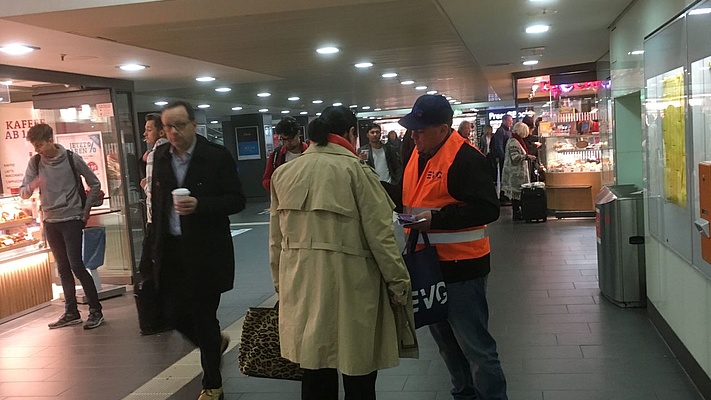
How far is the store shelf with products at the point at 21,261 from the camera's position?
628 cm

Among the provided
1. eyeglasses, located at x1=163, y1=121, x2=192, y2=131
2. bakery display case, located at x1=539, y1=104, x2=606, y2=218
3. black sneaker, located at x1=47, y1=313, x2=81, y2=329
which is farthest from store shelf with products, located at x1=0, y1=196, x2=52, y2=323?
bakery display case, located at x1=539, y1=104, x2=606, y2=218

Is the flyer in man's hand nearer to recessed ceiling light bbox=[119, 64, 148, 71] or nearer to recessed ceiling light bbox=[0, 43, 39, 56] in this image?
recessed ceiling light bbox=[0, 43, 39, 56]

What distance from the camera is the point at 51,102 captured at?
7.81 metres

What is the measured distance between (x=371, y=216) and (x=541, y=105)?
11.9 meters

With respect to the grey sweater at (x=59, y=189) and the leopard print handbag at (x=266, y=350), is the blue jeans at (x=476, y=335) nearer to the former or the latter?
the leopard print handbag at (x=266, y=350)

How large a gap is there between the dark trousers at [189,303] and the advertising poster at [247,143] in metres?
17.2

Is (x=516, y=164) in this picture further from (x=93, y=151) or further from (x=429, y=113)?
(x=429, y=113)

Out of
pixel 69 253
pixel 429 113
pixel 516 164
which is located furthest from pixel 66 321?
pixel 516 164

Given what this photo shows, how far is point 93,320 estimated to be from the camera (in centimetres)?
584

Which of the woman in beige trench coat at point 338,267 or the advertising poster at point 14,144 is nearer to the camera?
the woman in beige trench coat at point 338,267

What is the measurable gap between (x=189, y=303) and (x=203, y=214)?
1.75ft

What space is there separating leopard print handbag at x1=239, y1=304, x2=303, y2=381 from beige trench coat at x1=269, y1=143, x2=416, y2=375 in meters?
0.35

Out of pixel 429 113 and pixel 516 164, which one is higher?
pixel 429 113

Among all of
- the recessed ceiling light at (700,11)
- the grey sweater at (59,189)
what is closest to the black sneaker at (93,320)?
the grey sweater at (59,189)
